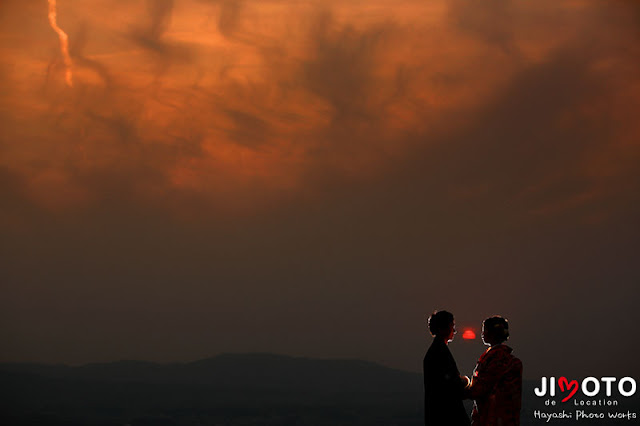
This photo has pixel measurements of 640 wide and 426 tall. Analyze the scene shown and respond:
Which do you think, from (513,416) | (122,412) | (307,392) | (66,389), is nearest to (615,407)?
(307,392)

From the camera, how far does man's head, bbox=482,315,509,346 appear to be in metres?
8.84

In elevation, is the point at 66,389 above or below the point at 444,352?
above

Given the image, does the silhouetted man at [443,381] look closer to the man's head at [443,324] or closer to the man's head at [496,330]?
the man's head at [443,324]

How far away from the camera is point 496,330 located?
348 inches

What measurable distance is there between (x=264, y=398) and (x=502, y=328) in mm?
154671

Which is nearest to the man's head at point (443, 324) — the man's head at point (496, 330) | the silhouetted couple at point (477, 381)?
the silhouetted couple at point (477, 381)

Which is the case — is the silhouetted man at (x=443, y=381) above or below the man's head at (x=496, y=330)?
below

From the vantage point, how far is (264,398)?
159 m

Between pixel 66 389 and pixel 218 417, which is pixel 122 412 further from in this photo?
pixel 218 417

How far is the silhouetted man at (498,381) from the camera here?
8836mm

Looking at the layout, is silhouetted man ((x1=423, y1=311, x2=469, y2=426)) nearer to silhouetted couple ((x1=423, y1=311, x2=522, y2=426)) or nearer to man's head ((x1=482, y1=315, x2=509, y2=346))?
silhouetted couple ((x1=423, y1=311, x2=522, y2=426))

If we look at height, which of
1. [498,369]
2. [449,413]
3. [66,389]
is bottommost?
[449,413]

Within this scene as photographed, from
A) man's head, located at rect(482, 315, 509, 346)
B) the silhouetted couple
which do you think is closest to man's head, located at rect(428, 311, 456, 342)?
the silhouetted couple

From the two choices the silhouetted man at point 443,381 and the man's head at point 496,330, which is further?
the man's head at point 496,330
